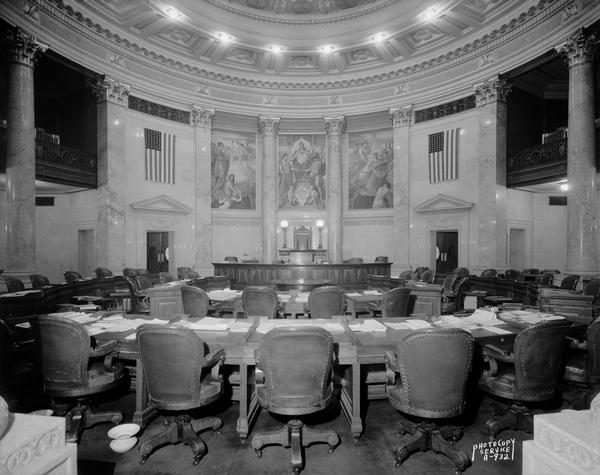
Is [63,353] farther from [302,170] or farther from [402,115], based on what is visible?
[402,115]

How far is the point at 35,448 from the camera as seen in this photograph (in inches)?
70.3

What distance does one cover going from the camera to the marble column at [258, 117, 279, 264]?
60.7 ft

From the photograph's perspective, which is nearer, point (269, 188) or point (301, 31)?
point (301, 31)

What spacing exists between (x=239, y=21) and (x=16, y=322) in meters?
15.3

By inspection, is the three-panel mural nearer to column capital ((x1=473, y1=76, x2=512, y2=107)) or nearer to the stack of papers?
column capital ((x1=473, y1=76, x2=512, y2=107))

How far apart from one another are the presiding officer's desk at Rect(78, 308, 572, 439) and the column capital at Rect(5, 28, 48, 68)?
429 inches

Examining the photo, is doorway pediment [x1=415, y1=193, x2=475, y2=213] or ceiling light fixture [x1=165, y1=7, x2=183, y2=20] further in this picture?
doorway pediment [x1=415, y1=193, x2=475, y2=213]

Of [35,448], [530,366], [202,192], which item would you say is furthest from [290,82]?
[35,448]

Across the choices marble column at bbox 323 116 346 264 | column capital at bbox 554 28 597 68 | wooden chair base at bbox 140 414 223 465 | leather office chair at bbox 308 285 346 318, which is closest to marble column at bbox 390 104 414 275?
marble column at bbox 323 116 346 264

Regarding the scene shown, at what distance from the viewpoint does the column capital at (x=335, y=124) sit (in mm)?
18562

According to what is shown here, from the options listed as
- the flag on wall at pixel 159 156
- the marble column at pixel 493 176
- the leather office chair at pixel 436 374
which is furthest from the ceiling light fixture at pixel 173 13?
the leather office chair at pixel 436 374

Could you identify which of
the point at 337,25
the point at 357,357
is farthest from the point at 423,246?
the point at 357,357
